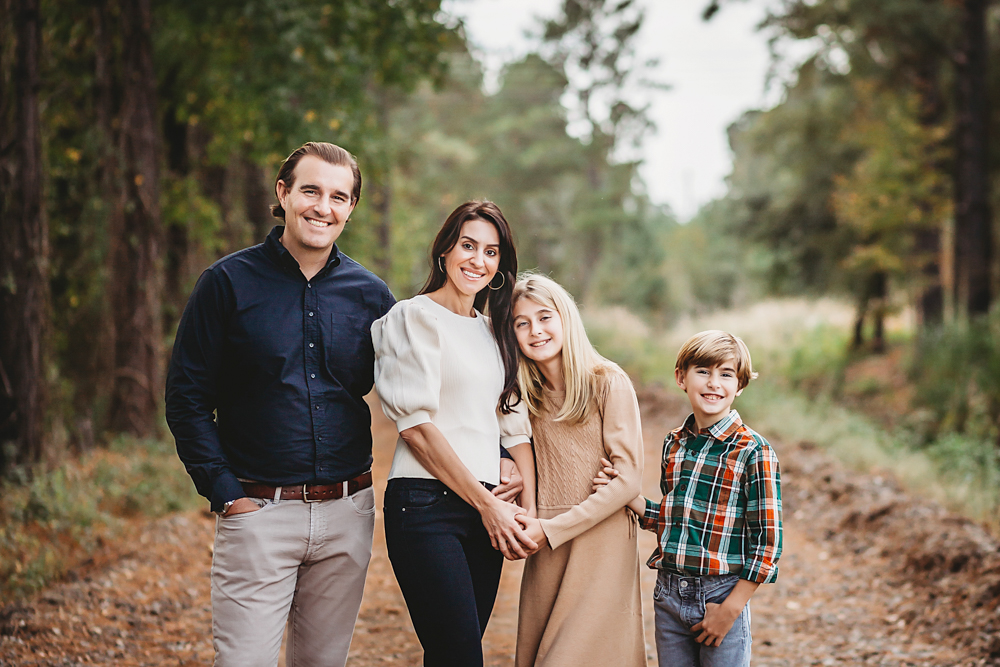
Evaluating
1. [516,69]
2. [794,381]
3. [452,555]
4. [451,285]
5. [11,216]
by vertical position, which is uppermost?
[516,69]

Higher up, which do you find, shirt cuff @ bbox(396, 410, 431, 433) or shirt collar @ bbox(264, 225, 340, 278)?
shirt collar @ bbox(264, 225, 340, 278)

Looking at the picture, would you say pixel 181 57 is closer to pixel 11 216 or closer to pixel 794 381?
→ pixel 11 216

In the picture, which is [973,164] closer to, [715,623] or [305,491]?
[715,623]

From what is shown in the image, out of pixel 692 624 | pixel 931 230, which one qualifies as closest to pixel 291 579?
pixel 692 624

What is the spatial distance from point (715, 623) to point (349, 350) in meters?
1.56

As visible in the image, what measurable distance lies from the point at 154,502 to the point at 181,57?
581 centimetres

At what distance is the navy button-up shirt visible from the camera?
2.71m

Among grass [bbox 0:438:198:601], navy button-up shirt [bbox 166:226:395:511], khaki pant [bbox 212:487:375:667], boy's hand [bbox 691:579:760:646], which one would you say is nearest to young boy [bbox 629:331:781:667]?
boy's hand [bbox 691:579:760:646]

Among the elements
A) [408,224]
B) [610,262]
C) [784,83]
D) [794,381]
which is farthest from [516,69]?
[794,381]

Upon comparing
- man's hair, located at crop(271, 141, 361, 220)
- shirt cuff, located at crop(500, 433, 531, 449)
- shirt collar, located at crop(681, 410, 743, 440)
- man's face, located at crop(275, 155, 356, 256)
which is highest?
man's hair, located at crop(271, 141, 361, 220)

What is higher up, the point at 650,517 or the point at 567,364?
the point at 567,364

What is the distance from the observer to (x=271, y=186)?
12547mm

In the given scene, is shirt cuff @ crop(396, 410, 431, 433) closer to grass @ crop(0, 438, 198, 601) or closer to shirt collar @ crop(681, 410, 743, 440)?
shirt collar @ crop(681, 410, 743, 440)

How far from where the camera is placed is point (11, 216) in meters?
6.14
